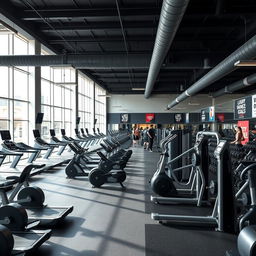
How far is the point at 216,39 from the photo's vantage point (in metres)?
10.8

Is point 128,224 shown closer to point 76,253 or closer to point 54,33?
point 76,253

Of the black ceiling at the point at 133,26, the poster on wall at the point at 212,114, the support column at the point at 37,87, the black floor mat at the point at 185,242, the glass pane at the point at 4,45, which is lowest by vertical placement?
the black floor mat at the point at 185,242

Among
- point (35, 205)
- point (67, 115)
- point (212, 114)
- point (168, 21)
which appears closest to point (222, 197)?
point (35, 205)

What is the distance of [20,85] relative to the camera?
33.2ft

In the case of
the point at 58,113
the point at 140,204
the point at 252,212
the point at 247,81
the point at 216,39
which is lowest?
the point at 140,204

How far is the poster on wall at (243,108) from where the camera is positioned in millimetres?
7995

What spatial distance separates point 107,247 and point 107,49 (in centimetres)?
1068

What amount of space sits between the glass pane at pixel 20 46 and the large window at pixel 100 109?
1187 centimetres

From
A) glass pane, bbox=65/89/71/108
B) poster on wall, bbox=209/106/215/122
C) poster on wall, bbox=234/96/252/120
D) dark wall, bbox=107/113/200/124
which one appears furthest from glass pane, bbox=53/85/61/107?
dark wall, bbox=107/113/200/124

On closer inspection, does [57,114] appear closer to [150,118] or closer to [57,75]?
[57,75]

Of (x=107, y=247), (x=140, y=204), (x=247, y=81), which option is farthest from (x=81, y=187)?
(x=247, y=81)

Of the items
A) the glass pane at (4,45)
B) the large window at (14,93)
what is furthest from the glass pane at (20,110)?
the glass pane at (4,45)

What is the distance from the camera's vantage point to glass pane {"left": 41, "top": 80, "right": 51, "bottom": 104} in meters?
11.9

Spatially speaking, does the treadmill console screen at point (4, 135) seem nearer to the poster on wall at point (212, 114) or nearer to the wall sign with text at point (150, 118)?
the poster on wall at point (212, 114)
